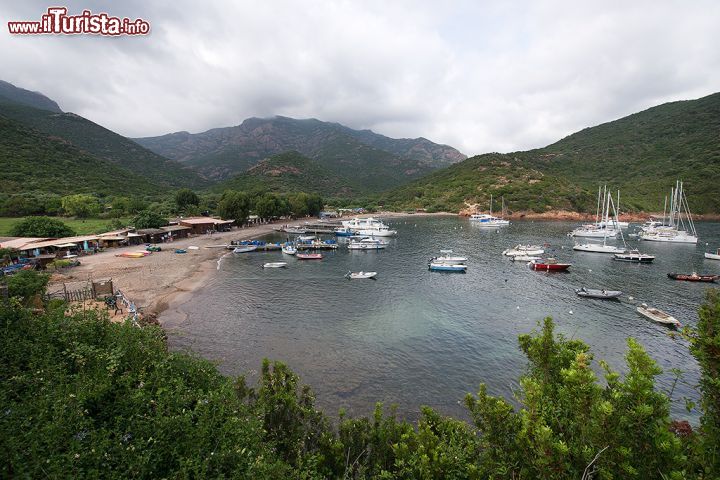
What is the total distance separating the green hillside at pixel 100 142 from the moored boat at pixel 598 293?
569 feet

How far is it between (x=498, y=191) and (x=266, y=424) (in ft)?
542

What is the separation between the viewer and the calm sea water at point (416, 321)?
23812 mm

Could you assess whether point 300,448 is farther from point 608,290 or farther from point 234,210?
point 234,210

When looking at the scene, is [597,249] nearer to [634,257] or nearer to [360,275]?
[634,257]

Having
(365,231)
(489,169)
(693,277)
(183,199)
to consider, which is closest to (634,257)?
(693,277)

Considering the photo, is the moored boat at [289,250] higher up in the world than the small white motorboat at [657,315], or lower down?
higher up

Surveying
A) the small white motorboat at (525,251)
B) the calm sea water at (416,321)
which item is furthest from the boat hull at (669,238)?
the small white motorboat at (525,251)

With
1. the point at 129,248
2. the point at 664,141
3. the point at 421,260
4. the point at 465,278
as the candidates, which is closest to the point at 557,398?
the point at 465,278

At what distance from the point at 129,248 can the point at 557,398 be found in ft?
252

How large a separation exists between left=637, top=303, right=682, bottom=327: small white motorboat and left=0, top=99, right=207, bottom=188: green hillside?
180 metres

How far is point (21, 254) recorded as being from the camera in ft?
160

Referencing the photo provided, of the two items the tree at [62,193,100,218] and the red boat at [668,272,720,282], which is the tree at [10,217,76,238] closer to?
the tree at [62,193,100,218]

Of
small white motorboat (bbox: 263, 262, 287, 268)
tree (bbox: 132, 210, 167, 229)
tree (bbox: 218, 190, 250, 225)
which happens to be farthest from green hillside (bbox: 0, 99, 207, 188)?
small white motorboat (bbox: 263, 262, 287, 268)

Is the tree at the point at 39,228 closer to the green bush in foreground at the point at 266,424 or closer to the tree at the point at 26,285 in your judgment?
the tree at the point at 26,285
